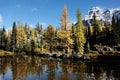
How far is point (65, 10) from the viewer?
262 ft

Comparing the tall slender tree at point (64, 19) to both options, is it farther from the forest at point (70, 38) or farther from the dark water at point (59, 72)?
the dark water at point (59, 72)

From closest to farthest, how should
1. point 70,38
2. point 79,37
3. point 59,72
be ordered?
1. point 59,72
2. point 70,38
3. point 79,37

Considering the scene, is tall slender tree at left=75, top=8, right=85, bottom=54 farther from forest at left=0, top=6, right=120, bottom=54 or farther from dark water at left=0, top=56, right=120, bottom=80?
dark water at left=0, top=56, right=120, bottom=80

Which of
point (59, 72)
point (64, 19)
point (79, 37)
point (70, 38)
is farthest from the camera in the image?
point (79, 37)

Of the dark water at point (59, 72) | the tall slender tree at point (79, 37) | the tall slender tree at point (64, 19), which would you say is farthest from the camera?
the tall slender tree at point (79, 37)

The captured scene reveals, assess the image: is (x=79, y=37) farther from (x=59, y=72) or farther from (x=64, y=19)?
(x=59, y=72)

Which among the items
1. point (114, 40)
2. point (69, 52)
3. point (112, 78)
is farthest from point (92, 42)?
point (112, 78)

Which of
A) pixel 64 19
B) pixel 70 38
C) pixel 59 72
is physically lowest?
pixel 59 72

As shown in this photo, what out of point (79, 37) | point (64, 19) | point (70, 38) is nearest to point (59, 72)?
point (64, 19)

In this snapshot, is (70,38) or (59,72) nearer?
(59,72)

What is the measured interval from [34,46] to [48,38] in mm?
19052

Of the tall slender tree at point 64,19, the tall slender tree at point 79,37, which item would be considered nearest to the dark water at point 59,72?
the tall slender tree at point 64,19

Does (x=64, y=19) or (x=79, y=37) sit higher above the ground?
(x=64, y=19)

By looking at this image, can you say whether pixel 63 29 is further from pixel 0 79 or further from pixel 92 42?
pixel 0 79
